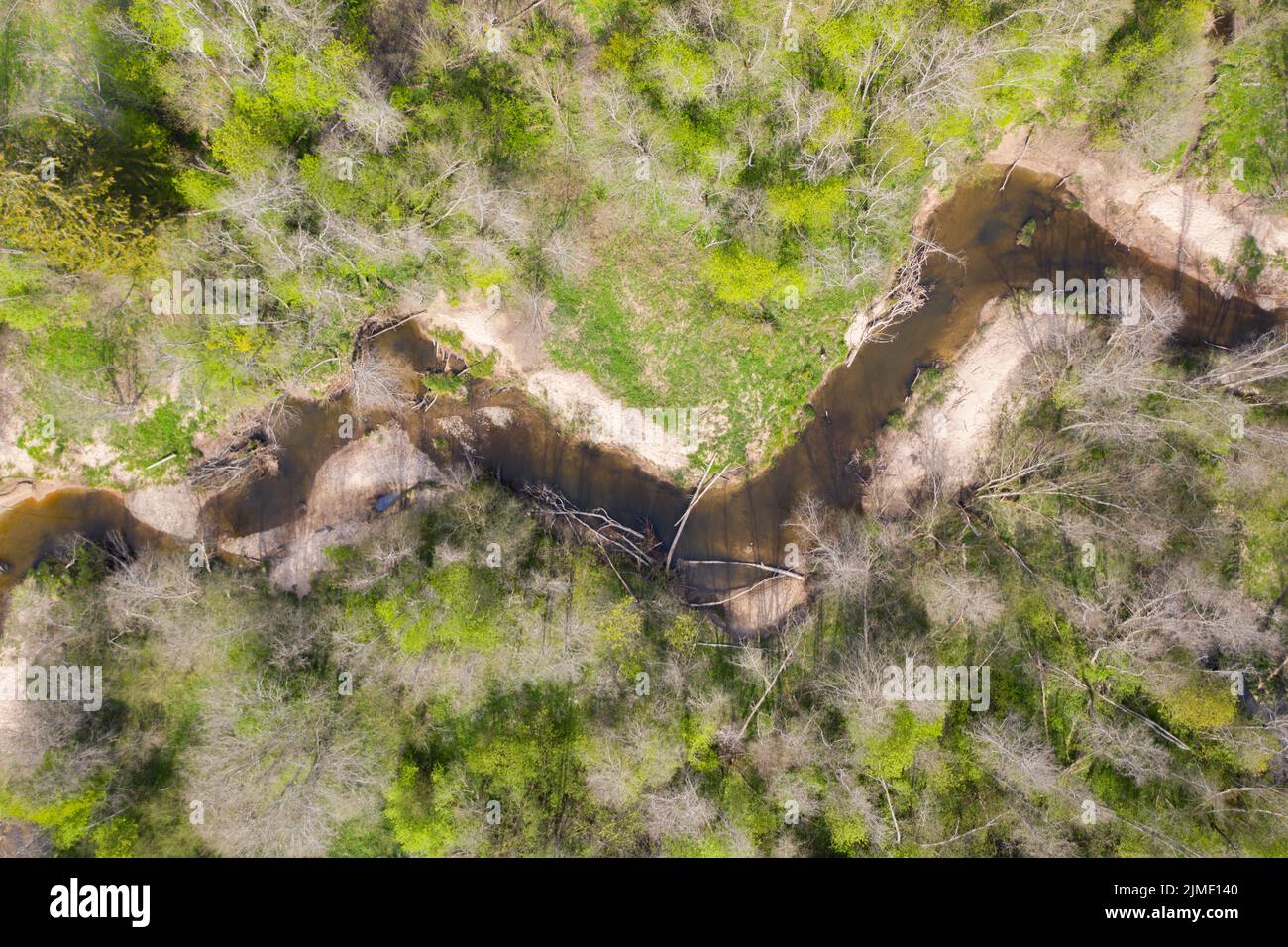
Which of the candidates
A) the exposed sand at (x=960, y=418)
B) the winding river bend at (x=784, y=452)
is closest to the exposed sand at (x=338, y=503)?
the winding river bend at (x=784, y=452)

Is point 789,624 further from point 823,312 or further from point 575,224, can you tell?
point 575,224

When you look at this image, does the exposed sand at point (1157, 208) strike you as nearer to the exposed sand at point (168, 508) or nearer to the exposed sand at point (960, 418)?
the exposed sand at point (960, 418)

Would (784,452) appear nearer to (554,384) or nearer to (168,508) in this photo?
(554,384)

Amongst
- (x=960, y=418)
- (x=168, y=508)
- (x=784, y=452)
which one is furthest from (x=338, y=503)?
(x=960, y=418)

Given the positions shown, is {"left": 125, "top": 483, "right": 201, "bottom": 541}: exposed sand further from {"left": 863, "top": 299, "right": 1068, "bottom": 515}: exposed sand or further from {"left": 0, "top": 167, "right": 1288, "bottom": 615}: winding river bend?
{"left": 863, "top": 299, "right": 1068, "bottom": 515}: exposed sand

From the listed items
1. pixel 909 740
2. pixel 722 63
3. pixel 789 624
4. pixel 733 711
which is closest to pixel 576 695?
pixel 733 711

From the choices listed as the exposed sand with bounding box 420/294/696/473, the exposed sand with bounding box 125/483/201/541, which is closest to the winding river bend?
the exposed sand with bounding box 125/483/201/541
